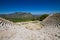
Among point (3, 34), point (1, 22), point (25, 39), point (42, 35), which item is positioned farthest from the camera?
point (1, 22)

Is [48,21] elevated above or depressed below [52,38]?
above

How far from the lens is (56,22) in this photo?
263 centimetres

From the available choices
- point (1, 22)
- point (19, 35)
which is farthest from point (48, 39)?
point (1, 22)

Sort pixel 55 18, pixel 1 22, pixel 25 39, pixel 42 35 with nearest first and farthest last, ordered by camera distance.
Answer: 1. pixel 25 39
2. pixel 42 35
3. pixel 1 22
4. pixel 55 18

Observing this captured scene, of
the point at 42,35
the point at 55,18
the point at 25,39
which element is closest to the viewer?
the point at 25,39

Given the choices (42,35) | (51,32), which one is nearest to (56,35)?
(51,32)

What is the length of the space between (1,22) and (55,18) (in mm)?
1536

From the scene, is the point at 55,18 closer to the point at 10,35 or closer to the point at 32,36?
the point at 32,36

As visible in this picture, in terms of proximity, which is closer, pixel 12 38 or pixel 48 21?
pixel 12 38

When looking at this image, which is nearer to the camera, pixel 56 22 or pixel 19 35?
pixel 19 35

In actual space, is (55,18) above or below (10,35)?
above

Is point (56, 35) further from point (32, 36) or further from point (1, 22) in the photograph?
point (1, 22)

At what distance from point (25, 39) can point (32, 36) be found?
178 millimetres

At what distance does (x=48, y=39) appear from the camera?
1910 millimetres
